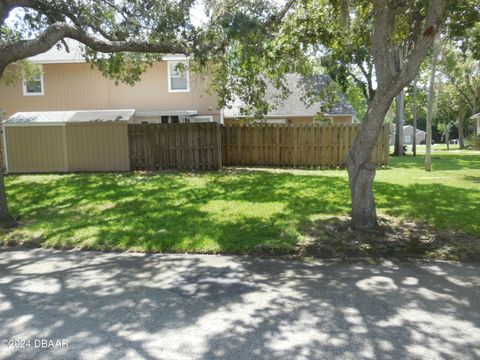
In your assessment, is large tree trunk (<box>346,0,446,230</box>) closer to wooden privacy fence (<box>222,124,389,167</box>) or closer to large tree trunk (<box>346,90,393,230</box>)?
large tree trunk (<box>346,90,393,230</box>)

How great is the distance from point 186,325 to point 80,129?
44.0 ft

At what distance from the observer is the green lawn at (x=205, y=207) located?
727cm

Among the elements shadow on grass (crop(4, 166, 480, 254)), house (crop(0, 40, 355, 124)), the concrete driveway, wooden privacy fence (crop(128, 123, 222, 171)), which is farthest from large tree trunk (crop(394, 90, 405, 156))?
the concrete driveway

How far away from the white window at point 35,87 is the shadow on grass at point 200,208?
8777 millimetres

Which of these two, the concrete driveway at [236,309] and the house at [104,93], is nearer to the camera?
the concrete driveway at [236,309]

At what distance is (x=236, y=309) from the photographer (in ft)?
14.7

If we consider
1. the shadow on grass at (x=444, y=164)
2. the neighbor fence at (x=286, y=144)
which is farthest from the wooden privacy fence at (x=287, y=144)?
the shadow on grass at (x=444, y=164)

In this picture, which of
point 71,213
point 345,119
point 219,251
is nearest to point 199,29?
point 71,213

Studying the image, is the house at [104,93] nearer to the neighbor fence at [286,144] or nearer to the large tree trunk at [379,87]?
the neighbor fence at [286,144]

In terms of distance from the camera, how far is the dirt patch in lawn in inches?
250

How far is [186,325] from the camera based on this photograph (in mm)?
4086

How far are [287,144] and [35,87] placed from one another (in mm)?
12955

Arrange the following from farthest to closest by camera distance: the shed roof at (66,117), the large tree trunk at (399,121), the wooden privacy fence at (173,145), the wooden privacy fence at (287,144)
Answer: the large tree trunk at (399,121) → the wooden privacy fence at (287,144) → the wooden privacy fence at (173,145) → the shed roof at (66,117)

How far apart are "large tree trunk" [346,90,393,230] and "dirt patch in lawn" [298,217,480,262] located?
0.26m
